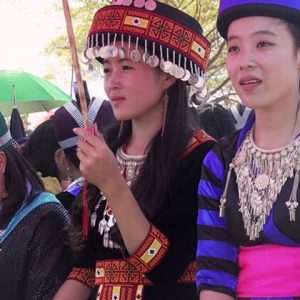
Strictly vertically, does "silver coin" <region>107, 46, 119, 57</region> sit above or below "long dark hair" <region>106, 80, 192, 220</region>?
above

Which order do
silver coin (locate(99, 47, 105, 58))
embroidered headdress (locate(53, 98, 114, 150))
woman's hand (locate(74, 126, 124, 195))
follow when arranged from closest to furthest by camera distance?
woman's hand (locate(74, 126, 124, 195))
silver coin (locate(99, 47, 105, 58))
embroidered headdress (locate(53, 98, 114, 150))

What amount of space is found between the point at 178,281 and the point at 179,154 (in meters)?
0.44

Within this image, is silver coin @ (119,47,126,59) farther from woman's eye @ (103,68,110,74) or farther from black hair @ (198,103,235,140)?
black hair @ (198,103,235,140)

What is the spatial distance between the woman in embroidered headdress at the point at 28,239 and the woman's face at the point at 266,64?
1121 millimetres

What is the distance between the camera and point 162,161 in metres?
2.12

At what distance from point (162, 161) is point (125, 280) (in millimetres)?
436

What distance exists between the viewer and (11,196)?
A: 2.58 metres

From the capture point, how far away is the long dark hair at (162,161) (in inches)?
81.9

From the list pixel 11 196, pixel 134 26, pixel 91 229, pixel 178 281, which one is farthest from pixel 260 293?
pixel 11 196

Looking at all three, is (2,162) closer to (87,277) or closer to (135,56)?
(87,277)

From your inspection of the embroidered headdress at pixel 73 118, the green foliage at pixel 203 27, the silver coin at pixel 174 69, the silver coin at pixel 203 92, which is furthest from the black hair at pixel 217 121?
the green foliage at pixel 203 27

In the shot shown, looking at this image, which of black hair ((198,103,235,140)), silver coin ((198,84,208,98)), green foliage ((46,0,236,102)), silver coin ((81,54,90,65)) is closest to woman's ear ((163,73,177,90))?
silver coin ((198,84,208,98))

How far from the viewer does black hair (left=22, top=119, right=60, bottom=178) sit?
3.49 meters

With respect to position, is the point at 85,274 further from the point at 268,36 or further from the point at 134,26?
the point at 268,36
